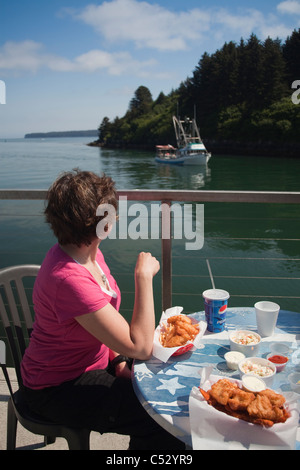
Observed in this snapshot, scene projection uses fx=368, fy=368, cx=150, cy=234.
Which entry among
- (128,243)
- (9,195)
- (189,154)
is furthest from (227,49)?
(9,195)

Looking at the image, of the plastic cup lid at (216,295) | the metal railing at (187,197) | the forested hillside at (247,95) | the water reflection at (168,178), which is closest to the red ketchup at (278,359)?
the plastic cup lid at (216,295)

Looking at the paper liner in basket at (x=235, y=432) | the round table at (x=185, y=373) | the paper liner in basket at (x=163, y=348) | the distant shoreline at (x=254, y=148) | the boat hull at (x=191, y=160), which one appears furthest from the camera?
the distant shoreline at (x=254, y=148)

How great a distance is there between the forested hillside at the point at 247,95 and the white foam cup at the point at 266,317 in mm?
51642

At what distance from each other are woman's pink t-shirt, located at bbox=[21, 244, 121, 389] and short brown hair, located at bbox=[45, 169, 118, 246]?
9 centimetres

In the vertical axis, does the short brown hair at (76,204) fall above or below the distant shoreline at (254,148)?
below

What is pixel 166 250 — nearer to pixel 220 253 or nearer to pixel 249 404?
pixel 249 404

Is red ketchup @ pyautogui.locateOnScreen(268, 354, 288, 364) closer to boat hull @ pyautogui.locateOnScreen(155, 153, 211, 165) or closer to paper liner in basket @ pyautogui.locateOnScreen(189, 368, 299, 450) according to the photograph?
paper liner in basket @ pyautogui.locateOnScreen(189, 368, 299, 450)

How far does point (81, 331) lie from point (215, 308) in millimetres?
527

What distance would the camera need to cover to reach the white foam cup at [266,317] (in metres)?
1.40

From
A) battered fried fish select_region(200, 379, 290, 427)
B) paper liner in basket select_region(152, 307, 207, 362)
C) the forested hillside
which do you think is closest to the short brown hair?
paper liner in basket select_region(152, 307, 207, 362)

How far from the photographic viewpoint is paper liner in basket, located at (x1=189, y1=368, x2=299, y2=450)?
909 millimetres

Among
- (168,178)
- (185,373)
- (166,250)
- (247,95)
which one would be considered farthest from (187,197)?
(247,95)

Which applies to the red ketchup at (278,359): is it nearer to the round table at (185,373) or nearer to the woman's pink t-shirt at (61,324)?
the round table at (185,373)

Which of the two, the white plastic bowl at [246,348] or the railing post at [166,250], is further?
the railing post at [166,250]
